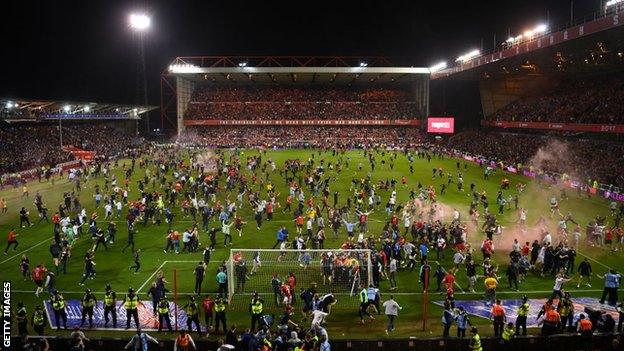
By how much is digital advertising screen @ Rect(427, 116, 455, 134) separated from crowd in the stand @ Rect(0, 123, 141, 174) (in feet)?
135

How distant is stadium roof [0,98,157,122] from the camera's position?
47688mm

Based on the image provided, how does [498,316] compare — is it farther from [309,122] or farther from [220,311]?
[309,122]

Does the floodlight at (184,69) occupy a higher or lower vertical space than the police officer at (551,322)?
higher

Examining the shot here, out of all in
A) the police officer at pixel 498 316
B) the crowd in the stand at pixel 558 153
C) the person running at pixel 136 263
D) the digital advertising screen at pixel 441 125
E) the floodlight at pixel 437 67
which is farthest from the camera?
the digital advertising screen at pixel 441 125

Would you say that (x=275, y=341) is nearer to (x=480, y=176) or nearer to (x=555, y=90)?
(x=480, y=176)

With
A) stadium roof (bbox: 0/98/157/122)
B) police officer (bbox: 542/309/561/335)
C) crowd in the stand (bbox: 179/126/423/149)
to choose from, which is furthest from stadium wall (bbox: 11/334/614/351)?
crowd in the stand (bbox: 179/126/423/149)

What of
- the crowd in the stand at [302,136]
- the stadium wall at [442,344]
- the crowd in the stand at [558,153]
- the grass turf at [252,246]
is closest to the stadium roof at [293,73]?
the crowd in the stand at [302,136]

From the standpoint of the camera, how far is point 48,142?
2088 inches

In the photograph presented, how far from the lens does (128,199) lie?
33.8 meters

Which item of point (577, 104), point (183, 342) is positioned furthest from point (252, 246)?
point (577, 104)

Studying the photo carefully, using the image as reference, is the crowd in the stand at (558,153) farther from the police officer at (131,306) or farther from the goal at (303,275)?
the police officer at (131,306)

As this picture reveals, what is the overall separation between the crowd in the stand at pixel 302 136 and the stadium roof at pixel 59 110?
32.3 ft

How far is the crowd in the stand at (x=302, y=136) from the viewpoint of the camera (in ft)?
239

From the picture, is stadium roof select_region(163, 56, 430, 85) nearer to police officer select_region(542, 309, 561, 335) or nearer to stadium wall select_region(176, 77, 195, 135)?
stadium wall select_region(176, 77, 195, 135)
